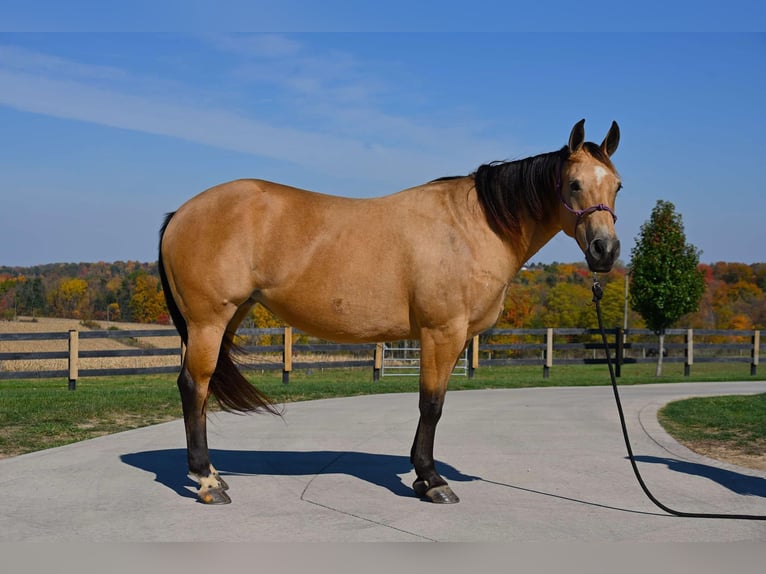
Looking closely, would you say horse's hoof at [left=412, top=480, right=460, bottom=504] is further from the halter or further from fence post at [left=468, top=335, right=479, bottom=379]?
fence post at [left=468, top=335, right=479, bottom=379]

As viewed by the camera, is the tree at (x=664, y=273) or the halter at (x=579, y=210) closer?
the halter at (x=579, y=210)

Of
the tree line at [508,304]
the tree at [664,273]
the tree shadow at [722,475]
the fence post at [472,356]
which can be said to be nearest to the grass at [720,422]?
the tree shadow at [722,475]

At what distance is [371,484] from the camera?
5.34 meters

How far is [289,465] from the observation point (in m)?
6.01

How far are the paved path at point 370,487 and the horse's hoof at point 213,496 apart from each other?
0.30ft

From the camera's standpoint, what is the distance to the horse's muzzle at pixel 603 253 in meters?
4.54

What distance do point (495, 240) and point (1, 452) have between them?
475cm

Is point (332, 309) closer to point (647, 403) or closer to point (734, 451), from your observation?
point (734, 451)

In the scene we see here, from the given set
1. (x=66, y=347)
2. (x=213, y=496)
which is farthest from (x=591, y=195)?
(x=66, y=347)

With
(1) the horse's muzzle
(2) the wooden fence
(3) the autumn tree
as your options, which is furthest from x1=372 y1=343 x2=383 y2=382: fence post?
(3) the autumn tree

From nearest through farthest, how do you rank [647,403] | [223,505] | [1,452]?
[223,505] < [1,452] < [647,403]

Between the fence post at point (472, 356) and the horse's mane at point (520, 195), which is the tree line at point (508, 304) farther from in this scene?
the horse's mane at point (520, 195)

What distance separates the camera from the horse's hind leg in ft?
16.2

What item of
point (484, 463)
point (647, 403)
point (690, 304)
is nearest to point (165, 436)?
point (484, 463)
